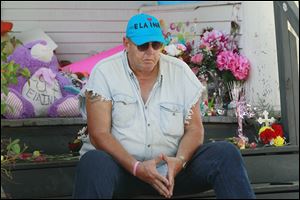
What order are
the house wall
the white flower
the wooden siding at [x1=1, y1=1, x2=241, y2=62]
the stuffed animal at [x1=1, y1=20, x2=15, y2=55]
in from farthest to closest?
1. the wooden siding at [x1=1, y1=1, x2=241, y2=62]
2. the house wall
3. the white flower
4. the stuffed animal at [x1=1, y1=20, x2=15, y2=55]

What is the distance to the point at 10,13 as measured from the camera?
235 inches

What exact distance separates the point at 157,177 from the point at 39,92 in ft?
7.19

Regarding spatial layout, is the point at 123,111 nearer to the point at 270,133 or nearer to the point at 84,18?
the point at 270,133

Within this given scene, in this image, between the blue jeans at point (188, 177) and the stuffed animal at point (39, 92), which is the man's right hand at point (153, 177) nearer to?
the blue jeans at point (188, 177)

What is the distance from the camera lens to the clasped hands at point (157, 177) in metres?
2.95

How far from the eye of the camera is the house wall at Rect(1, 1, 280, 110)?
5.31 m

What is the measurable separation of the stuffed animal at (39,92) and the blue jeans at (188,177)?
1.82 metres

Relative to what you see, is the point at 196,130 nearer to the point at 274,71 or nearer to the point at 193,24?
the point at 274,71

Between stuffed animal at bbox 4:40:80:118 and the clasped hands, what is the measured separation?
1893 millimetres

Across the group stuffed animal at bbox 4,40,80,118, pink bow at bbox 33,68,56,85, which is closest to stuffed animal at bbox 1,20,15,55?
stuffed animal at bbox 4,40,80,118

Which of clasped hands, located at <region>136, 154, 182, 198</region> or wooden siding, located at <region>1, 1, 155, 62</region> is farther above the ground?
wooden siding, located at <region>1, 1, 155, 62</region>

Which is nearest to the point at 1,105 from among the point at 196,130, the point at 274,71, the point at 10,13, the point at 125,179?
the point at 125,179

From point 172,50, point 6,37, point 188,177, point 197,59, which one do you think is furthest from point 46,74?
point 6,37

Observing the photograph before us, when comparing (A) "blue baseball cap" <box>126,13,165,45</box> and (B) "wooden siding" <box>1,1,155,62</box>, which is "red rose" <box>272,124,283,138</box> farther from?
(B) "wooden siding" <box>1,1,155,62</box>
